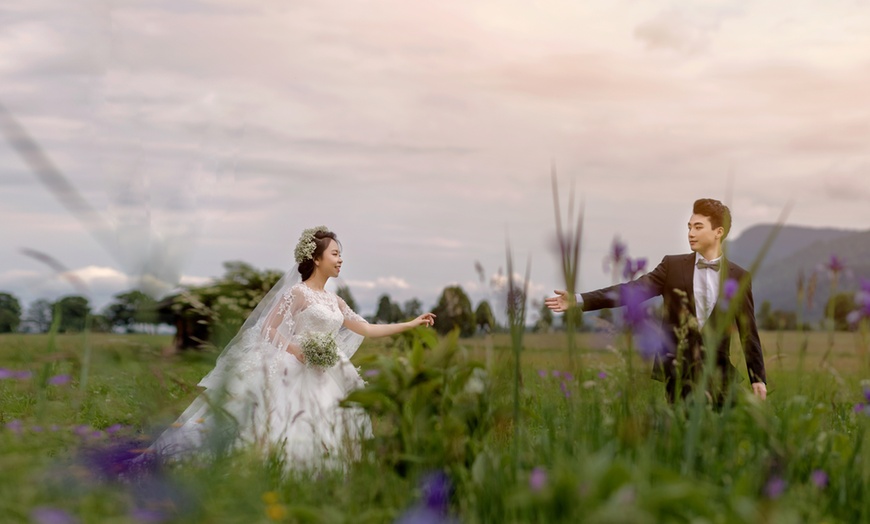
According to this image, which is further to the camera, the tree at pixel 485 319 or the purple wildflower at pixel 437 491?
the tree at pixel 485 319

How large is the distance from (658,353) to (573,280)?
1505 mm

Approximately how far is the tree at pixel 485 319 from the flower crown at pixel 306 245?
9.54ft

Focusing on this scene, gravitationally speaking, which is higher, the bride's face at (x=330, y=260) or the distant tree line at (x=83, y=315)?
the bride's face at (x=330, y=260)

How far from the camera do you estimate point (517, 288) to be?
361 cm

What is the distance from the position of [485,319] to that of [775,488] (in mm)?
1779

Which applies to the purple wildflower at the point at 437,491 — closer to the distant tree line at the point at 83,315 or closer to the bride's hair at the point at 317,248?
the distant tree line at the point at 83,315

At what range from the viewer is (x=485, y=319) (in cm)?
457

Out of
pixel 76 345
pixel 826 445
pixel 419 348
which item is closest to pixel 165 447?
pixel 76 345

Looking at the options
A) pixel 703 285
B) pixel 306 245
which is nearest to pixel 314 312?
pixel 306 245

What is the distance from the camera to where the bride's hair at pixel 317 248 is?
24.5ft

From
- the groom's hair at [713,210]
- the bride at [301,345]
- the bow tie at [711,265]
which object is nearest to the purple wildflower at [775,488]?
the bow tie at [711,265]

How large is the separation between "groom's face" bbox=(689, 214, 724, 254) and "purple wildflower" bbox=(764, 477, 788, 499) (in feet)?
8.25

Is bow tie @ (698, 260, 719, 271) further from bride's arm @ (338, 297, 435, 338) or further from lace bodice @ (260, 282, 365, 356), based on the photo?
lace bodice @ (260, 282, 365, 356)

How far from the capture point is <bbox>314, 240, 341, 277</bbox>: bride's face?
7.45 m
